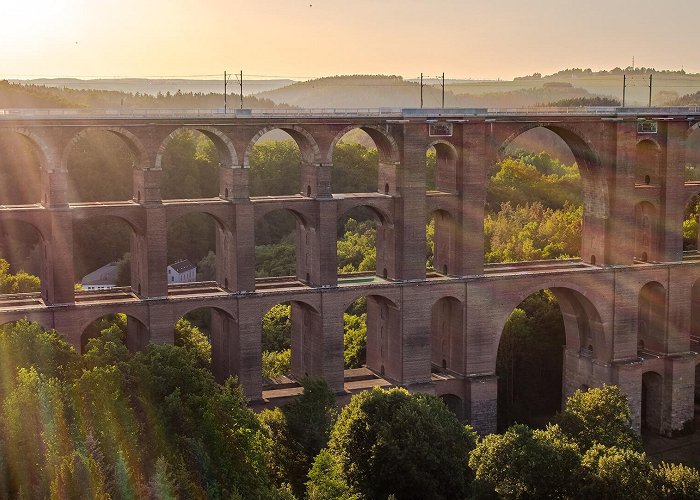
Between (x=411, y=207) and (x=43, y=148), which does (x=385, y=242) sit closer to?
(x=411, y=207)

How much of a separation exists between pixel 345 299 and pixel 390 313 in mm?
3004

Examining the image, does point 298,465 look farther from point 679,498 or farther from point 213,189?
point 213,189

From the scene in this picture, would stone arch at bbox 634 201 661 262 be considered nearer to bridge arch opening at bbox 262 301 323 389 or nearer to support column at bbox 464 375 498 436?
support column at bbox 464 375 498 436

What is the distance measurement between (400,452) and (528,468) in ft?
16.6

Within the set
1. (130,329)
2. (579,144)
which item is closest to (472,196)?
(579,144)

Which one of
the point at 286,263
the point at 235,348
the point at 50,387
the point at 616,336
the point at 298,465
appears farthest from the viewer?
the point at 286,263

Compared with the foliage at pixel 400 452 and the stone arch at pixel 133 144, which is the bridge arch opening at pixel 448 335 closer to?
the foliage at pixel 400 452

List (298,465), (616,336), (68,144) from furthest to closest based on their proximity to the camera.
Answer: (616,336) → (68,144) → (298,465)

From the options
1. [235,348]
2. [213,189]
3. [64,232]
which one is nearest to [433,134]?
[235,348]

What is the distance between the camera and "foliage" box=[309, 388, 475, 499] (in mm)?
42375

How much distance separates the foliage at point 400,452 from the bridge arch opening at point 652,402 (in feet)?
67.6

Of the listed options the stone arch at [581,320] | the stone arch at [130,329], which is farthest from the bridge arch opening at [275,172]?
the stone arch at [130,329]

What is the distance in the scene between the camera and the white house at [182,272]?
81562 millimetres

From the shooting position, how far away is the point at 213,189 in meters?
103
